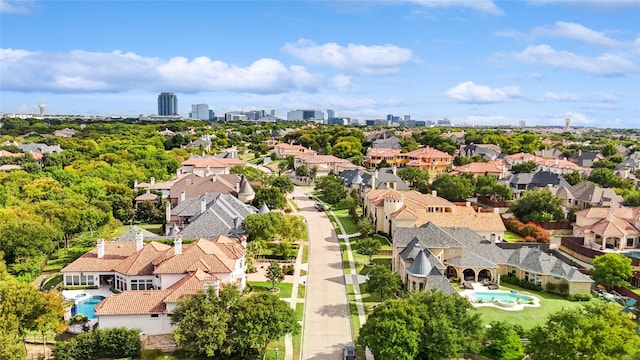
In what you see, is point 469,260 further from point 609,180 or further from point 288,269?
point 609,180

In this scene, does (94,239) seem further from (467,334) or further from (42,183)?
(467,334)

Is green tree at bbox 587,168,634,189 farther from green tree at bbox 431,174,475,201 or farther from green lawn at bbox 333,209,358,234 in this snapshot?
green lawn at bbox 333,209,358,234

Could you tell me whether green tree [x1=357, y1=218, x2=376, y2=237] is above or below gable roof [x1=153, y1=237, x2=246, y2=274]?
below

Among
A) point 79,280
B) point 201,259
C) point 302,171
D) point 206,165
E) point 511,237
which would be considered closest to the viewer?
point 201,259

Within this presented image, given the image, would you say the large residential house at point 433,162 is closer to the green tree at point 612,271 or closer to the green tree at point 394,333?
the green tree at point 612,271

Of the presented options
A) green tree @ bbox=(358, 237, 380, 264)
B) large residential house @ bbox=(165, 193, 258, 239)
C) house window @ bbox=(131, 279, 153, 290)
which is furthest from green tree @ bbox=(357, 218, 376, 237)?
house window @ bbox=(131, 279, 153, 290)

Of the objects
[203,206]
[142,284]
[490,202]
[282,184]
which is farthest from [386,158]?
[142,284]
